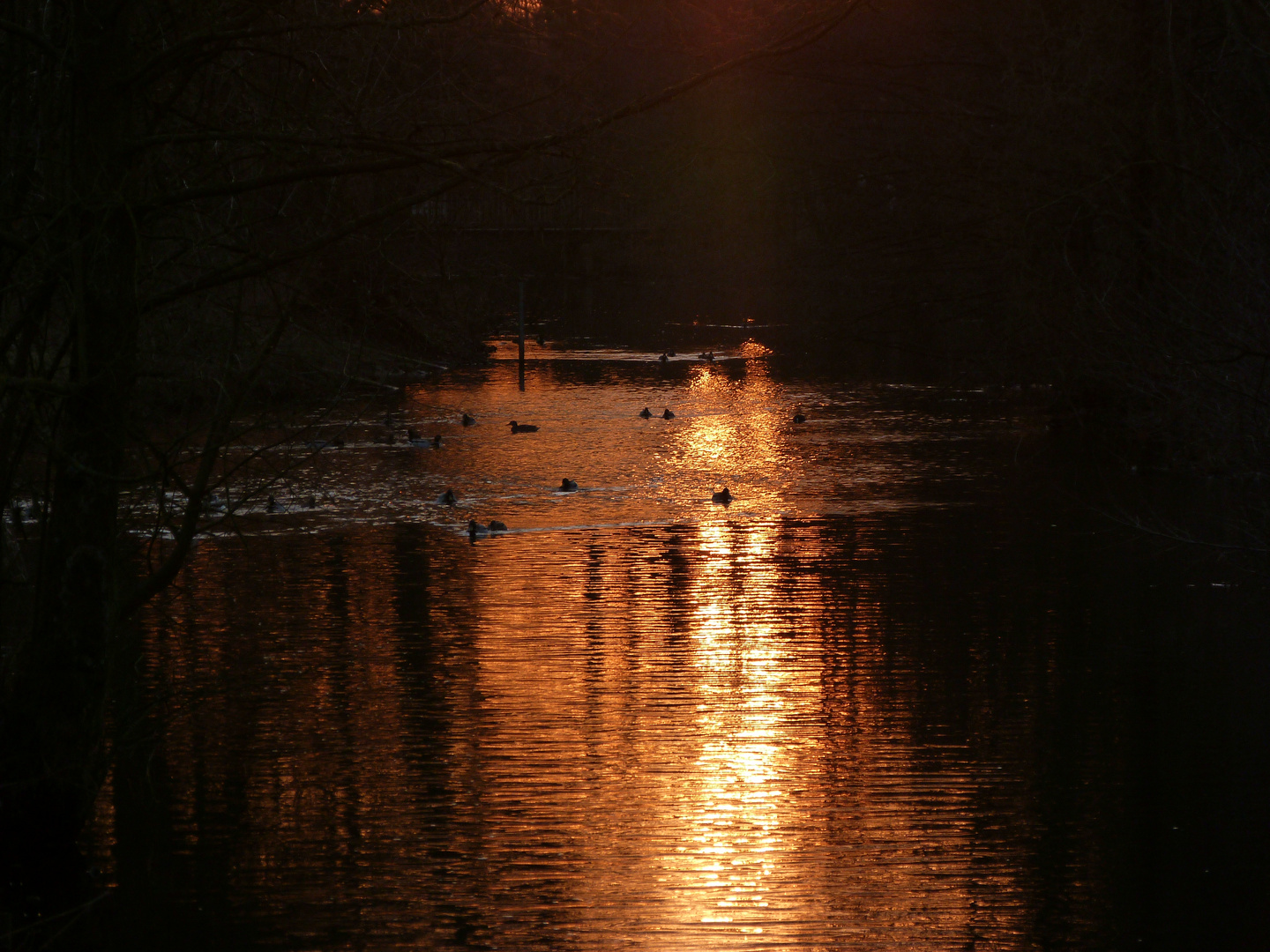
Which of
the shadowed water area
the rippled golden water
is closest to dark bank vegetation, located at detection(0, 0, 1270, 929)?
the shadowed water area

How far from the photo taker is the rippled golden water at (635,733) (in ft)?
30.7

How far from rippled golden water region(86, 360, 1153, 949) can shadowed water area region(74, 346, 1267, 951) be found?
41 mm

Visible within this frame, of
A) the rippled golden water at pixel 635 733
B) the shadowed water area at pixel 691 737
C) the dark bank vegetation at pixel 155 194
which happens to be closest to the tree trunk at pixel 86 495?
the dark bank vegetation at pixel 155 194

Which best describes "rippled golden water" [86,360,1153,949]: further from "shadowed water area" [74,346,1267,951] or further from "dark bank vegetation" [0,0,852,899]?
"dark bank vegetation" [0,0,852,899]

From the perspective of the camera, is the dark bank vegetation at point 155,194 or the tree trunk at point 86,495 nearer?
the dark bank vegetation at point 155,194

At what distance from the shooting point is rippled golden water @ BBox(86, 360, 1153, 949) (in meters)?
9.35

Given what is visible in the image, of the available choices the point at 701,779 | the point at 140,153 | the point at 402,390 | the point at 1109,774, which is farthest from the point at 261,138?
the point at 402,390

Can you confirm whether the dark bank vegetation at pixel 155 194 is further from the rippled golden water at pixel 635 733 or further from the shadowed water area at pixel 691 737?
the rippled golden water at pixel 635 733

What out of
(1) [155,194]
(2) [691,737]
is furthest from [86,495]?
(2) [691,737]

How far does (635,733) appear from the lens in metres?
12.7

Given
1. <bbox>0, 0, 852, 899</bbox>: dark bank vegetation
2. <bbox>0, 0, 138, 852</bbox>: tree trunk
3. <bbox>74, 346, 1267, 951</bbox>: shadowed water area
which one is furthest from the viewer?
<bbox>74, 346, 1267, 951</bbox>: shadowed water area

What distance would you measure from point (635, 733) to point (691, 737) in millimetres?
466

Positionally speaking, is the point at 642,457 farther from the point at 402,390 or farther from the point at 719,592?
the point at 402,390

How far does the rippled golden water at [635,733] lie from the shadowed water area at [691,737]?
4 centimetres
